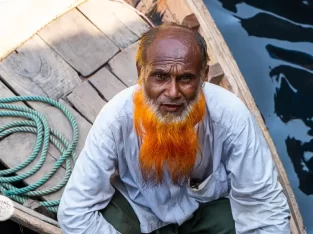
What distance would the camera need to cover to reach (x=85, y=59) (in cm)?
336

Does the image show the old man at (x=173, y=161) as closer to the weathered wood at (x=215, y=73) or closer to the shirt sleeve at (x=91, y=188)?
the shirt sleeve at (x=91, y=188)

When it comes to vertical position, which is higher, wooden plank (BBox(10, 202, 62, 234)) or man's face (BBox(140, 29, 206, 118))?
man's face (BBox(140, 29, 206, 118))

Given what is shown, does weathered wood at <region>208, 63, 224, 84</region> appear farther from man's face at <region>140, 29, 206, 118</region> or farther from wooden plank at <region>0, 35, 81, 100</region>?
man's face at <region>140, 29, 206, 118</region>

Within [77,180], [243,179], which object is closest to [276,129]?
[243,179]

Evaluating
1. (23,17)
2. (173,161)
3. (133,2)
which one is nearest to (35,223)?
(173,161)

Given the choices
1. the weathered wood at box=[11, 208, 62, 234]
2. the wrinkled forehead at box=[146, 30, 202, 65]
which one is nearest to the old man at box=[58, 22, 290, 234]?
the wrinkled forehead at box=[146, 30, 202, 65]

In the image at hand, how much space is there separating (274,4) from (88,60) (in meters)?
1.74

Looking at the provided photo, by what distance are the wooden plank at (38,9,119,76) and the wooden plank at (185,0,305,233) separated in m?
0.49

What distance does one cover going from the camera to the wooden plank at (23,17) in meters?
3.34

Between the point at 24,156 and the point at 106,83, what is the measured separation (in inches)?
23.1

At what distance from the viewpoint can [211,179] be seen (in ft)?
8.25

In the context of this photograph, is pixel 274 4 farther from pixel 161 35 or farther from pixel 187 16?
pixel 161 35

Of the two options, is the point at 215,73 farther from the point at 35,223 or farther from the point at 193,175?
the point at 35,223

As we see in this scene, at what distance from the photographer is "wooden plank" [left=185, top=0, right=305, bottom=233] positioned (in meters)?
2.91
